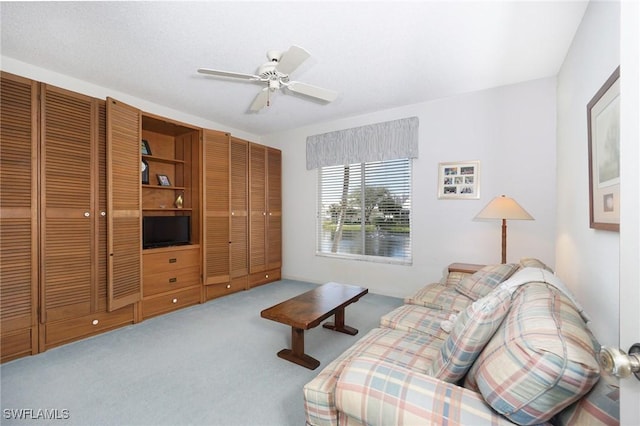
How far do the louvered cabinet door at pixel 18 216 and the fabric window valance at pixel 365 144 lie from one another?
10.8 ft

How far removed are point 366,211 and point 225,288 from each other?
94.4 inches

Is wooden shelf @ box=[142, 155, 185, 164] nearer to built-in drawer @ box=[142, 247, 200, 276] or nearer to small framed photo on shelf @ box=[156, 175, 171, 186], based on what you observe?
small framed photo on shelf @ box=[156, 175, 171, 186]

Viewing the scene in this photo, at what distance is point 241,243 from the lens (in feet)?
14.1

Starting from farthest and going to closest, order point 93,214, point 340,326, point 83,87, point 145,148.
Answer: point 145,148, point 83,87, point 340,326, point 93,214

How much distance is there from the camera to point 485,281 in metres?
2.32

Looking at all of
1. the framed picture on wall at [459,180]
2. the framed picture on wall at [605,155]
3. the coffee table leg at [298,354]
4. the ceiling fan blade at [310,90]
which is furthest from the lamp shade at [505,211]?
the coffee table leg at [298,354]

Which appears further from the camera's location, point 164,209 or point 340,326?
point 164,209

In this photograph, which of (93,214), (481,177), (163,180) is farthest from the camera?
(163,180)

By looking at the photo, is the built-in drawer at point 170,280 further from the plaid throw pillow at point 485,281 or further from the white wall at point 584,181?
the white wall at point 584,181

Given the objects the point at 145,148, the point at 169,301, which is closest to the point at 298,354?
the point at 169,301

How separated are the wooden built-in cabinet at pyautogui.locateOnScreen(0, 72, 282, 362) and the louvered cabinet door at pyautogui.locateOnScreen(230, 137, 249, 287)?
102mm

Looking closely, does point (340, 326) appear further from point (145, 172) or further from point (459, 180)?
point (145, 172)

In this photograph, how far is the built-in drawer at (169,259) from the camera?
10.6 feet

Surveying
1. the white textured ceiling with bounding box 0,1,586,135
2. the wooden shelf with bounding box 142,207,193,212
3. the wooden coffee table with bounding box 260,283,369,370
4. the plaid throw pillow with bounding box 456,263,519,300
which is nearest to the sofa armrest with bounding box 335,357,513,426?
Result: the wooden coffee table with bounding box 260,283,369,370
